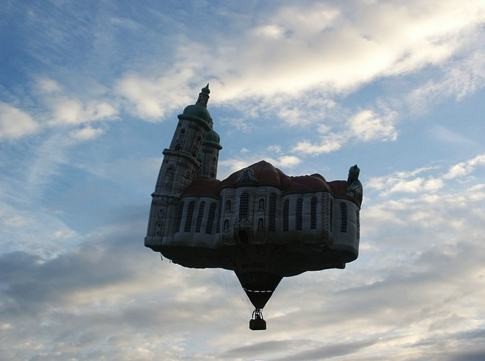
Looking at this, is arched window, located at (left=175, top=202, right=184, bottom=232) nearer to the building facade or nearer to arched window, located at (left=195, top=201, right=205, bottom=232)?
the building facade

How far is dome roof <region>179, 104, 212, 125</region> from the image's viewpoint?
7025cm

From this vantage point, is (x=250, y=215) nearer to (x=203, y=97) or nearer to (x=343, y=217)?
(x=343, y=217)

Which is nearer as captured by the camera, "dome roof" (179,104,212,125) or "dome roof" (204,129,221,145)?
"dome roof" (179,104,212,125)

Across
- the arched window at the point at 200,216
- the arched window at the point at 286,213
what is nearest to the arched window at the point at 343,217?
the arched window at the point at 286,213

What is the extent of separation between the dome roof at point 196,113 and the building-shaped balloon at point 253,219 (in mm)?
248

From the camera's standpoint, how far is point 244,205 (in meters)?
62.0

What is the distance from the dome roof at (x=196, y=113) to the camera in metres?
70.2

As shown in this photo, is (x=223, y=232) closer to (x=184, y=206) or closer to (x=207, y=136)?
(x=184, y=206)

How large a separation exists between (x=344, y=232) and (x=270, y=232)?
25.2ft

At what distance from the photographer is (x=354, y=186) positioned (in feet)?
213

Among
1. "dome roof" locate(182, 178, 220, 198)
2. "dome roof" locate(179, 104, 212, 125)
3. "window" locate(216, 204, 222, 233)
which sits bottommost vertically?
"window" locate(216, 204, 222, 233)

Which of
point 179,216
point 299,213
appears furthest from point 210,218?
point 299,213

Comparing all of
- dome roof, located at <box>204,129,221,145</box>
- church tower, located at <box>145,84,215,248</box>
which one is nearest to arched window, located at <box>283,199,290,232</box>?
church tower, located at <box>145,84,215,248</box>

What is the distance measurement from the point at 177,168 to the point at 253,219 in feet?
36.8
